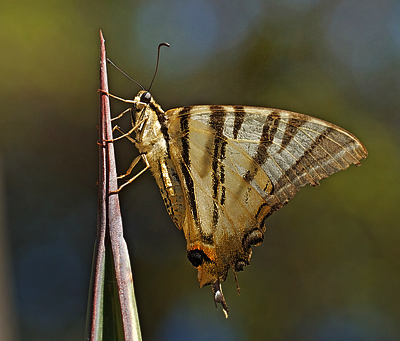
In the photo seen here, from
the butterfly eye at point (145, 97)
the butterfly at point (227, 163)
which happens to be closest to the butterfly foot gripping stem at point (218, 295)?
the butterfly at point (227, 163)

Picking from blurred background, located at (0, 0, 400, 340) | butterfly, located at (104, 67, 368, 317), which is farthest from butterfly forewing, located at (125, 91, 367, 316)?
blurred background, located at (0, 0, 400, 340)

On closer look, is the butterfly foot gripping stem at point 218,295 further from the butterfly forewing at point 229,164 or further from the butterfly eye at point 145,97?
the butterfly eye at point 145,97

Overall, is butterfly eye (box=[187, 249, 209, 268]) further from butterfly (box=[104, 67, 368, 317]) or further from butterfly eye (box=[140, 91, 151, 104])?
butterfly eye (box=[140, 91, 151, 104])

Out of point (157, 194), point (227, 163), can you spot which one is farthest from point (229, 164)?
point (157, 194)

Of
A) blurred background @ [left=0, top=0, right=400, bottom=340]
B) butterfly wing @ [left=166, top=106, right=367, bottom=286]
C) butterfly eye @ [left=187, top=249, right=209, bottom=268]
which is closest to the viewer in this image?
butterfly wing @ [left=166, top=106, right=367, bottom=286]

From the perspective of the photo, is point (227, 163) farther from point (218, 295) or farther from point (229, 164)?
point (218, 295)

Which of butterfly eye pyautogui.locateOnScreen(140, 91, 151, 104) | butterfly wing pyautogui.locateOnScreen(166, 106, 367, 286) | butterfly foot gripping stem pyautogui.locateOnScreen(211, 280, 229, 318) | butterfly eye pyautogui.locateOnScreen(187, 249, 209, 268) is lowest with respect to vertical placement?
butterfly foot gripping stem pyautogui.locateOnScreen(211, 280, 229, 318)

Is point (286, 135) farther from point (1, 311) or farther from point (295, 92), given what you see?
point (295, 92)
